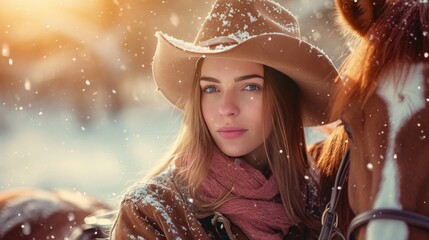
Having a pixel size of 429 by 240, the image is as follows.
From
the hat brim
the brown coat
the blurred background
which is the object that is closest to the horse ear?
the hat brim

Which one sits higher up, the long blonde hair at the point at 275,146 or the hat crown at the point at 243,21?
the hat crown at the point at 243,21

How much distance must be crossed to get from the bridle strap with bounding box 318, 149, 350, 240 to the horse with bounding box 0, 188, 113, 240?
1308 mm

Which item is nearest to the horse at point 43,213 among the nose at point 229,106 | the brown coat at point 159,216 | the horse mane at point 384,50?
the brown coat at point 159,216

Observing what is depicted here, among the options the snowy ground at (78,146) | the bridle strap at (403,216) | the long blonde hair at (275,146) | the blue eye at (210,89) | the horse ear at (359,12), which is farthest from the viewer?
the snowy ground at (78,146)

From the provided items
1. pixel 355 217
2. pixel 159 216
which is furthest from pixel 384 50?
pixel 159 216

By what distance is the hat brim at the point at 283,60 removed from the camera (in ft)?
7.72

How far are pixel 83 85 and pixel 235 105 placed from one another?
11.5 m

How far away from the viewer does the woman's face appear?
8.05ft

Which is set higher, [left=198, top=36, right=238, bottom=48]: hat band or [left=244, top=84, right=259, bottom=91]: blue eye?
[left=198, top=36, right=238, bottom=48]: hat band

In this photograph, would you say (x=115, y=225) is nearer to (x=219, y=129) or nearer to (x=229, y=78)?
(x=219, y=129)

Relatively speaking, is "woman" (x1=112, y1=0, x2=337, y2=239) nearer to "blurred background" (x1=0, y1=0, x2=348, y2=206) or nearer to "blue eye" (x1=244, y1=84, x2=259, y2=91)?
"blue eye" (x1=244, y1=84, x2=259, y2=91)

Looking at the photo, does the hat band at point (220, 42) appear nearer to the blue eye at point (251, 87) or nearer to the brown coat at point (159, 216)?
the blue eye at point (251, 87)

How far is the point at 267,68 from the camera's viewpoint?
2.54 meters

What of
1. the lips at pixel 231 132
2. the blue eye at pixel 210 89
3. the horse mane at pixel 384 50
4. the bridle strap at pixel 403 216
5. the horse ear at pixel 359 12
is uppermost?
the horse ear at pixel 359 12
